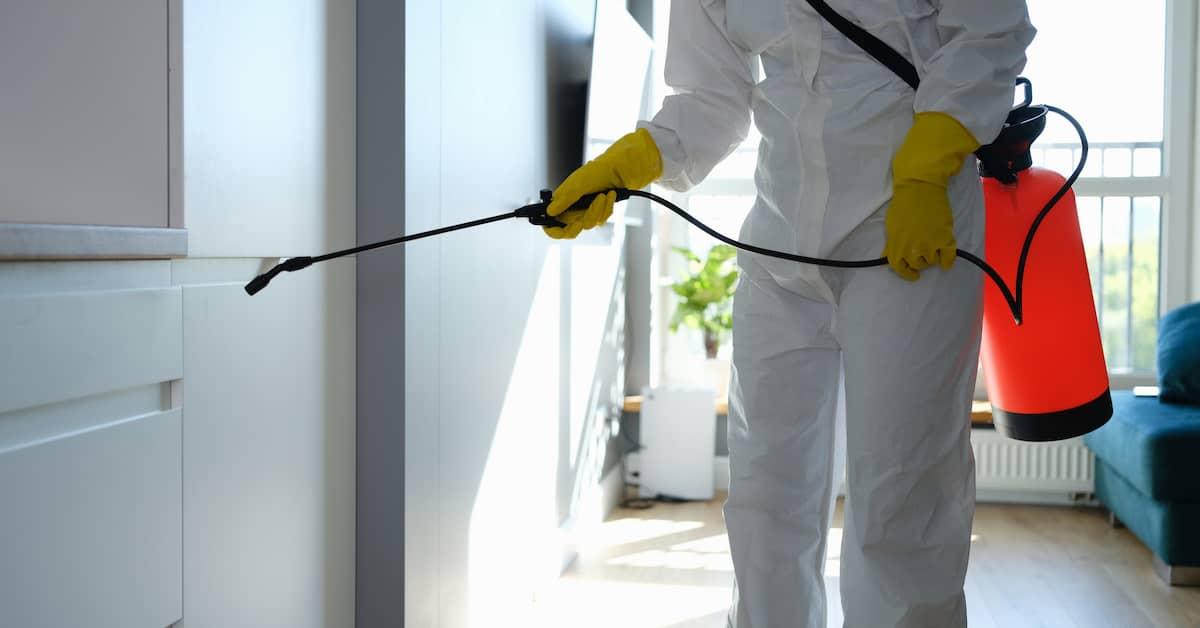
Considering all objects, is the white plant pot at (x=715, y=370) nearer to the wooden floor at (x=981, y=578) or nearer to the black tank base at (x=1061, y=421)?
the wooden floor at (x=981, y=578)

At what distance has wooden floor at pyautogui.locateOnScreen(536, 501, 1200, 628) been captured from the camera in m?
2.61

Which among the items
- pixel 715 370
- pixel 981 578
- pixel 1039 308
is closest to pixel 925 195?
pixel 1039 308

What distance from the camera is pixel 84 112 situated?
1183 mm

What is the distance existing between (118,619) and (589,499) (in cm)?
231

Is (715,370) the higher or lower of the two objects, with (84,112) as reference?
lower

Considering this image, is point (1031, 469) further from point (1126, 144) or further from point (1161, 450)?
point (1126, 144)

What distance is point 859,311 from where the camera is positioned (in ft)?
4.68

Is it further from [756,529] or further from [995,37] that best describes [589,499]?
[995,37]

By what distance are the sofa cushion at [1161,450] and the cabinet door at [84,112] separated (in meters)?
2.61

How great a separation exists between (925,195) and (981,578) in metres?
1.97

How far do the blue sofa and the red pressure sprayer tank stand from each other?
128 cm

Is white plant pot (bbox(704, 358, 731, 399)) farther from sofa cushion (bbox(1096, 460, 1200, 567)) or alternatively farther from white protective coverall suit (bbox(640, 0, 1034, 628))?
white protective coverall suit (bbox(640, 0, 1034, 628))

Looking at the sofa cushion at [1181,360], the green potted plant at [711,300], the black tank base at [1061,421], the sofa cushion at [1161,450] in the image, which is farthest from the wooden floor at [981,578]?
the black tank base at [1061,421]

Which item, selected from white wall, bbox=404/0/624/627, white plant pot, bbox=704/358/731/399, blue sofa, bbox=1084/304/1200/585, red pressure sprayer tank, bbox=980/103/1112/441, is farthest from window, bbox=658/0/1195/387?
red pressure sprayer tank, bbox=980/103/1112/441
